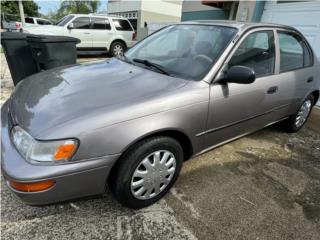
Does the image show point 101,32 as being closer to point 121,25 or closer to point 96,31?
point 96,31

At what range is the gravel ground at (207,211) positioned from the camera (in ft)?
6.40

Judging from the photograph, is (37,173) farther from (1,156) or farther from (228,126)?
(228,126)

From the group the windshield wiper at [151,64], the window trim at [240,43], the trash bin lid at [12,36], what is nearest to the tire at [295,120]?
the window trim at [240,43]

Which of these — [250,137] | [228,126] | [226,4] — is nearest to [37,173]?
[228,126]

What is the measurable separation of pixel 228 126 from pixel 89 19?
8.96m

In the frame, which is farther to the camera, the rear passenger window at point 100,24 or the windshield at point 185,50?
the rear passenger window at point 100,24

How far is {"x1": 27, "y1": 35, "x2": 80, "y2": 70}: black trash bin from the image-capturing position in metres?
4.32

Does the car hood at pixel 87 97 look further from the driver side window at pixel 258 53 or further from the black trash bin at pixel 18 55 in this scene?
the black trash bin at pixel 18 55

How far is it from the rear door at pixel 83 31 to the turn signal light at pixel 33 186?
8932mm

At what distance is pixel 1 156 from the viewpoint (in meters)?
1.76

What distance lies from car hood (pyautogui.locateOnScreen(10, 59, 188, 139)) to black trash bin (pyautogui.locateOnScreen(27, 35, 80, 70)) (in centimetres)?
205

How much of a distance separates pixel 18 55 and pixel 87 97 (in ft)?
11.7

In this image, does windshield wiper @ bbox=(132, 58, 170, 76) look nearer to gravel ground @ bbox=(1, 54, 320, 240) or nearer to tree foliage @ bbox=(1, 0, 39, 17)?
gravel ground @ bbox=(1, 54, 320, 240)

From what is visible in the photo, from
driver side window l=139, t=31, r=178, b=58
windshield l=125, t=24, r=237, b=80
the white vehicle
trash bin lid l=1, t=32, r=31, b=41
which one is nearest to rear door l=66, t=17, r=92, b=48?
the white vehicle
